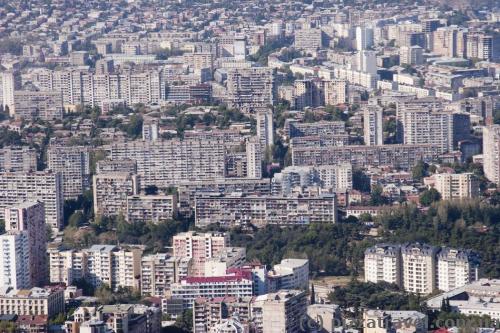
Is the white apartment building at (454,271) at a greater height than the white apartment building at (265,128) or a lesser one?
lesser

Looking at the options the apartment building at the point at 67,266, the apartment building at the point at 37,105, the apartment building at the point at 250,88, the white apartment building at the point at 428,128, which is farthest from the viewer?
the apartment building at the point at 250,88

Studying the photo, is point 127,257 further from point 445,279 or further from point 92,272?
point 445,279

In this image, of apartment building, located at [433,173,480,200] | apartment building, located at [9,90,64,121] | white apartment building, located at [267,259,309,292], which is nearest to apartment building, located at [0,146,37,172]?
apartment building, located at [9,90,64,121]

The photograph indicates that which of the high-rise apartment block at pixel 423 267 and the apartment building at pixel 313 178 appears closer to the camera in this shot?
the high-rise apartment block at pixel 423 267

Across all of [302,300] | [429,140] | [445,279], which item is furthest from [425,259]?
[429,140]

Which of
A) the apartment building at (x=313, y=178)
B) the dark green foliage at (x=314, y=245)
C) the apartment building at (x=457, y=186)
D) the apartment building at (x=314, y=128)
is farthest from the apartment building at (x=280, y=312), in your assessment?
the apartment building at (x=314, y=128)

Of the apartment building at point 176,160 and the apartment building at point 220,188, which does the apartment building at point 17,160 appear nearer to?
the apartment building at point 176,160

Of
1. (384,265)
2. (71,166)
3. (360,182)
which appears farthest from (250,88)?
(384,265)

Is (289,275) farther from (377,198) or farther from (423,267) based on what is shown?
(377,198)
